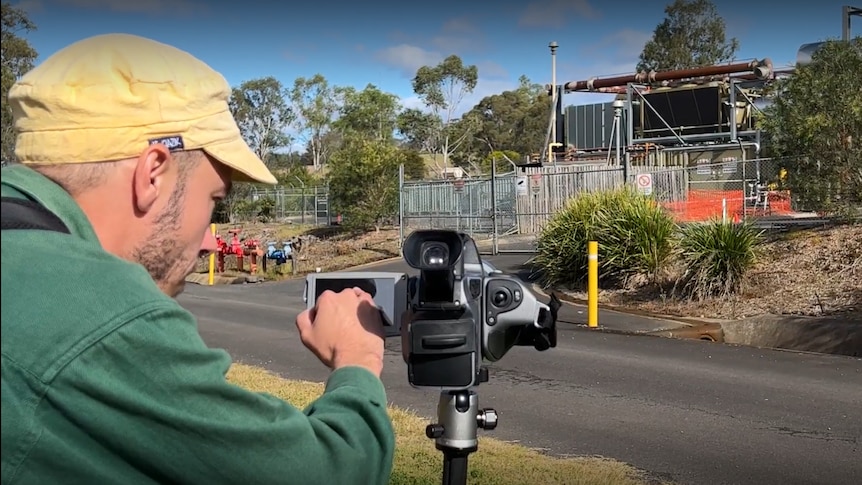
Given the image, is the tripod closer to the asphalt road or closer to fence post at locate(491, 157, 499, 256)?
the asphalt road

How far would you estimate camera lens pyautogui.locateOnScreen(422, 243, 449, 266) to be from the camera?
2.15 meters

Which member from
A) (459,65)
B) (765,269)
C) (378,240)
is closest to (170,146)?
(765,269)

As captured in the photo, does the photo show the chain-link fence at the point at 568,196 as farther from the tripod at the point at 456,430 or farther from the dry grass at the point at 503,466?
the tripod at the point at 456,430

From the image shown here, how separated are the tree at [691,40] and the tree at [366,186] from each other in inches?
1040

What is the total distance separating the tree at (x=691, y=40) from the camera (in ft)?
164

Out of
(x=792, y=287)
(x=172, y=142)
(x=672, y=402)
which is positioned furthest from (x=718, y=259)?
(x=172, y=142)

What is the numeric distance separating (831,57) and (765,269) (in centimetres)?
393

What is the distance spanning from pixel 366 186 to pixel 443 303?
27.7m

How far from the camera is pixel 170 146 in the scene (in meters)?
1.52

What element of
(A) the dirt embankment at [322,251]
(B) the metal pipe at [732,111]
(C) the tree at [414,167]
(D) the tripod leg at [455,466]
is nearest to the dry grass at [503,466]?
(D) the tripod leg at [455,466]

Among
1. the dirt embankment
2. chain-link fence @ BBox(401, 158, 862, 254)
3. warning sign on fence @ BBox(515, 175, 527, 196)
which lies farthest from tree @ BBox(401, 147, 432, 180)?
warning sign on fence @ BBox(515, 175, 527, 196)

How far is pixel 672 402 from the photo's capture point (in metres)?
7.67

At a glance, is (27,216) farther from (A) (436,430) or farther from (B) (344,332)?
(A) (436,430)

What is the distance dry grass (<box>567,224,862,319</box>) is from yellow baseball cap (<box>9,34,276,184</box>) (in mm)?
11936
